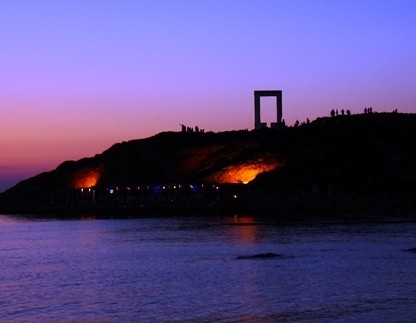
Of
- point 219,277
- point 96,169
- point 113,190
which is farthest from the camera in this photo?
point 96,169

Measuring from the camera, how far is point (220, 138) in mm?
143125

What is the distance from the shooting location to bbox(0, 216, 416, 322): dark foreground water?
2761cm

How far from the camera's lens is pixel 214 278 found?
121 feet

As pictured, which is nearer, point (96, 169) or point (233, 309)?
point (233, 309)

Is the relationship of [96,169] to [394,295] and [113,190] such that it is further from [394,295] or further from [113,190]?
[394,295]

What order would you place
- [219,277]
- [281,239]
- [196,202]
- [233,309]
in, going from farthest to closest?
A: [196,202] → [281,239] → [219,277] → [233,309]

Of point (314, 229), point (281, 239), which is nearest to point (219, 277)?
point (281, 239)

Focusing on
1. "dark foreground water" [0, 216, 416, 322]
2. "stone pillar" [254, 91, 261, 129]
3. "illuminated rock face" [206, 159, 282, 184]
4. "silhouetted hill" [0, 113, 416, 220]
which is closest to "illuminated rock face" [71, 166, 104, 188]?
"silhouetted hill" [0, 113, 416, 220]

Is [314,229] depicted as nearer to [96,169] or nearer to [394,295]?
[394,295]

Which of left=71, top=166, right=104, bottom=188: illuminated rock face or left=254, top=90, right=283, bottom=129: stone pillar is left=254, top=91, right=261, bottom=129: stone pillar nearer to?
left=254, top=90, right=283, bottom=129: stone pillar

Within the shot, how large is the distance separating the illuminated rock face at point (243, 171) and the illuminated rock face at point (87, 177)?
21.5 m

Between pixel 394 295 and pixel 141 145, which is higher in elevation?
pixel 141 145

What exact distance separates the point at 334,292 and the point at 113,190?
93.1 meters

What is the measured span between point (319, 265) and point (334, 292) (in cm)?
957
